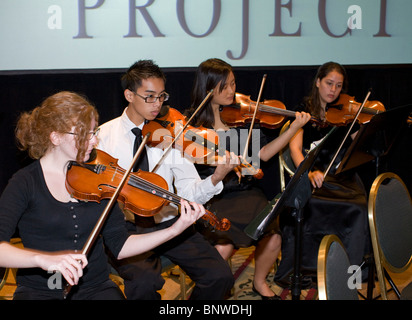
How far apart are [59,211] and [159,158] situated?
75cm

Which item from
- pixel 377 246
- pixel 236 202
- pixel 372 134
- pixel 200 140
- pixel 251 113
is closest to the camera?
pixel 377 246

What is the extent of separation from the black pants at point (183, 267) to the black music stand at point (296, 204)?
295mm

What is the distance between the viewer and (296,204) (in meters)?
1.79

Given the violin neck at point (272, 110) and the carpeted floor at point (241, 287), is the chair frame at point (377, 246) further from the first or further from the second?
the violin neck at point (272, 110)

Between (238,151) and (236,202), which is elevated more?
(238,151)

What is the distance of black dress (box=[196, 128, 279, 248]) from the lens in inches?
89.1

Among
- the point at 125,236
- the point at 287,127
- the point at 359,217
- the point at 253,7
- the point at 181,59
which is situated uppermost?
the point at 253,7

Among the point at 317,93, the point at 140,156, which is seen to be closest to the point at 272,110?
the point at 317,93

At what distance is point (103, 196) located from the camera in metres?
1.62

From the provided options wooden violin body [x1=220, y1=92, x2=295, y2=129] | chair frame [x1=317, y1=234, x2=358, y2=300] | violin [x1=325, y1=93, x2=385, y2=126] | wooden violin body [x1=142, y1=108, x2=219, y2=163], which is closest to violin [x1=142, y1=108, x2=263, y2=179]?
wooden violin body [x1=142, y1=108, x2=219, y2=163]

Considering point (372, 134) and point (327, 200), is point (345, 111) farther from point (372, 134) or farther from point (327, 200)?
point (372, 134)
